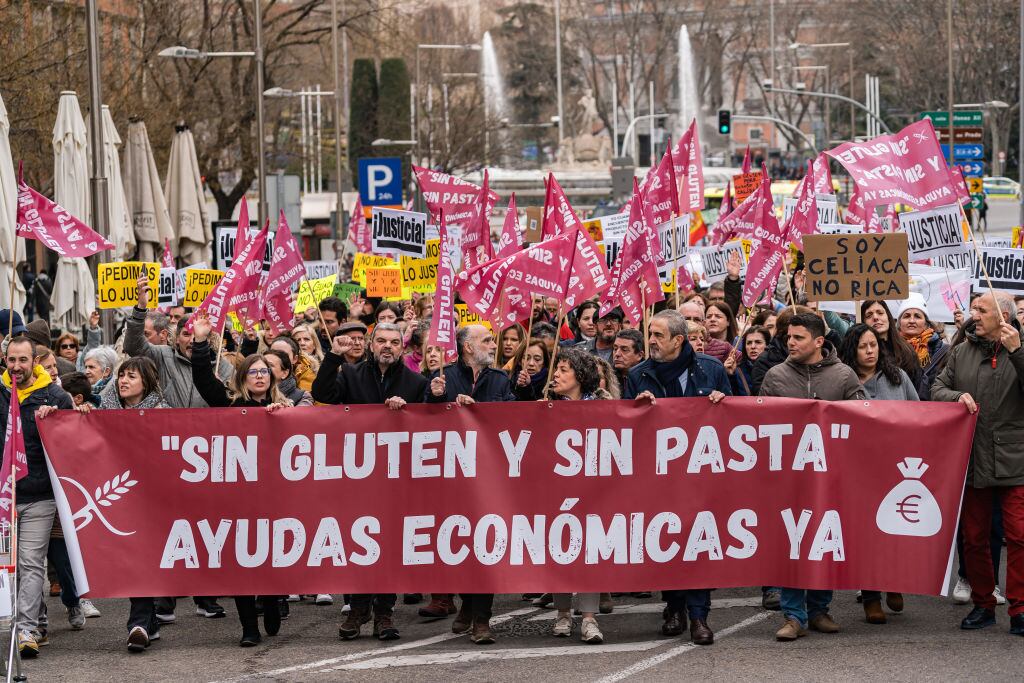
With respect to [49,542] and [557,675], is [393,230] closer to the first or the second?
[49,542]

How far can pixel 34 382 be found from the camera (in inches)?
366

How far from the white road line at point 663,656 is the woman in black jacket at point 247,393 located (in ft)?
6.57

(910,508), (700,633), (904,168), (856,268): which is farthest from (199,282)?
(910,508)

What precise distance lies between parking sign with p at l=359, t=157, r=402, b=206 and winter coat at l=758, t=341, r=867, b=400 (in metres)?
17.7

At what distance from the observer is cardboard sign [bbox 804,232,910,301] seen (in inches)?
432

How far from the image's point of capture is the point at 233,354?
12.9 m

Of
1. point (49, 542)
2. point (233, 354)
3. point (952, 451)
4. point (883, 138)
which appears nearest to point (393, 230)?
point (233, 354)

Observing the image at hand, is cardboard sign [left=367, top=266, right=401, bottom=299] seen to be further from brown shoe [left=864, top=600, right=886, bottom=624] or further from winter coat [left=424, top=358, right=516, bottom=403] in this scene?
brown shoe [left=864, top=600, right=886, bottom=624]

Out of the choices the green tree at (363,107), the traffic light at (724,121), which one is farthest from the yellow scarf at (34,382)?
the green tree at (363,107)

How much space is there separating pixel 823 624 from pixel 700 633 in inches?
26.6

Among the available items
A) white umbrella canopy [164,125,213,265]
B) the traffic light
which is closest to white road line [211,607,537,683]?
white umbrella canopy [164,125,213,265]

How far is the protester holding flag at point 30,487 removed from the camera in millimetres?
9016

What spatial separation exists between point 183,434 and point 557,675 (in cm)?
237

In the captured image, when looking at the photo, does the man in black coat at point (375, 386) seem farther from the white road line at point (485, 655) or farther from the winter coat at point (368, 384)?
the white road line at point (485, 655)
